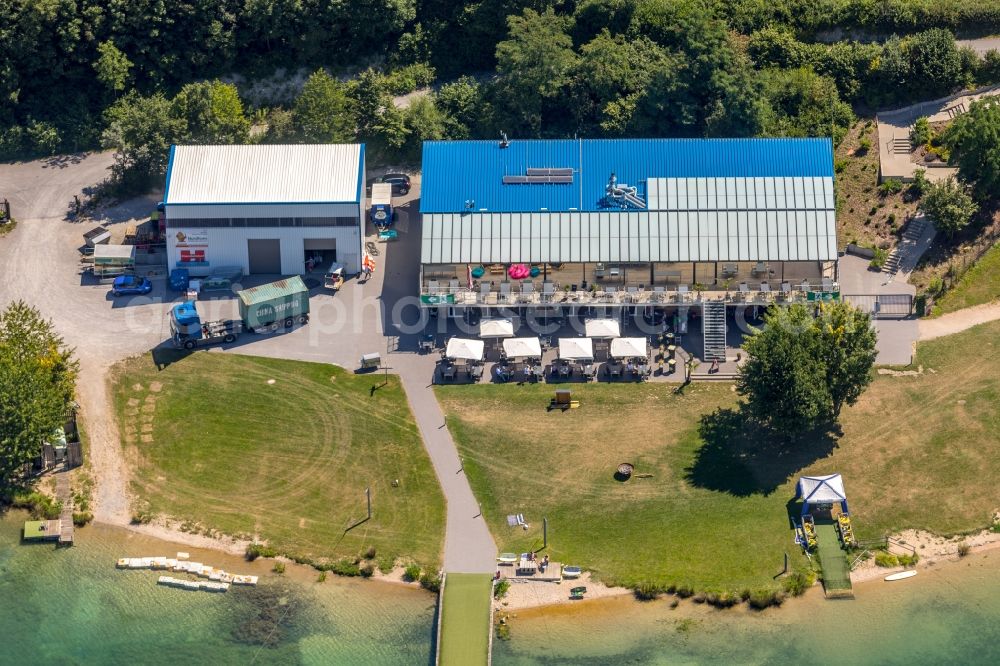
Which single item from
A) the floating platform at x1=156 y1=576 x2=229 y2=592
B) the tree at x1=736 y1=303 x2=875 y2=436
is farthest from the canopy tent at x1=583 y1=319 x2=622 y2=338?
the floating platform at x1=156 y1=576 x2=229 y2=592

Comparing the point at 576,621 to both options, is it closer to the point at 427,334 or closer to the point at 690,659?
the point at 690,659

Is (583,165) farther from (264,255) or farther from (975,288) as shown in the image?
(975,288)

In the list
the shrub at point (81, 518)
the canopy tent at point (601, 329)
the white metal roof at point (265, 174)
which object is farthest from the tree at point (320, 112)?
the shrub at point (81, 518)

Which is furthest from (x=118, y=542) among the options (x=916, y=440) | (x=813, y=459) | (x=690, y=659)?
(x=916, y=440)

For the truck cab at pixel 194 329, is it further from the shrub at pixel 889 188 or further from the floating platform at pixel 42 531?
the shrub at pixel 889 188

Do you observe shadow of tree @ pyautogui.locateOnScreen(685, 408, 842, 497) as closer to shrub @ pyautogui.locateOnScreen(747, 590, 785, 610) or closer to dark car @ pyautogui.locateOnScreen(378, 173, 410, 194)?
shrub @ pyautogui.locateOnScreen(747, 590, 785, 610)
